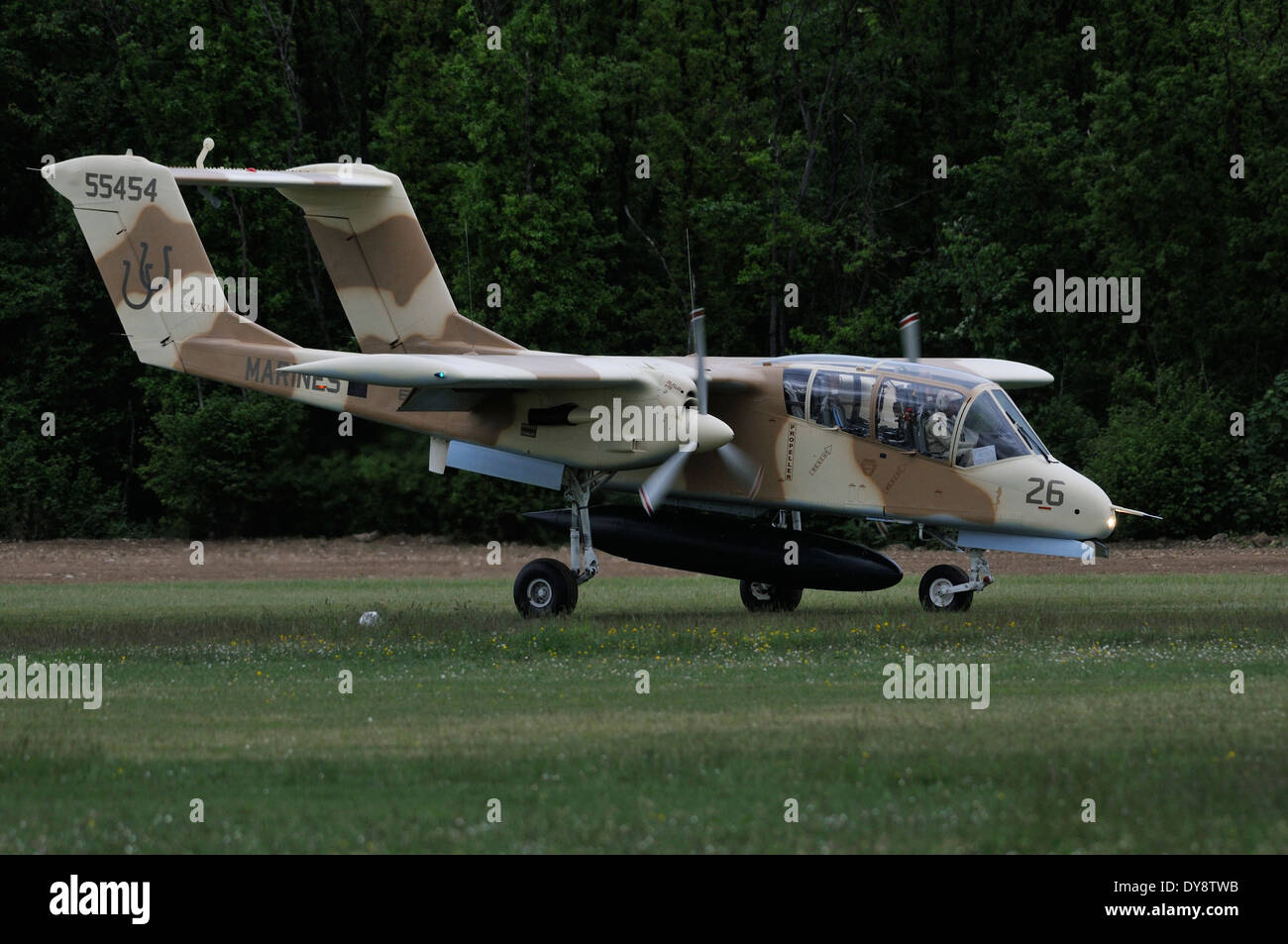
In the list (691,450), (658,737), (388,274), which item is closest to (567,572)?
(691,450)

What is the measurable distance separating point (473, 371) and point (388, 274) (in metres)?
5.57

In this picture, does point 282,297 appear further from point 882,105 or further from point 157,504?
point 882,105

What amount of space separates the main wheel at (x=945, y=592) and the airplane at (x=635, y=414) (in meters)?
0.03

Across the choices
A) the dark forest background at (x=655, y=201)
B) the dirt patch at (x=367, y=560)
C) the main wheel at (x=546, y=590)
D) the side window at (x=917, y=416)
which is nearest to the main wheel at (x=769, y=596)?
the main wheel at (x=546, y=590)

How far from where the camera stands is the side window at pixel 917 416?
23359mm

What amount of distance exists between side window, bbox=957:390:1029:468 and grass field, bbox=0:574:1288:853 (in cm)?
226

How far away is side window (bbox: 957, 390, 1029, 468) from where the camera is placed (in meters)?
23.2

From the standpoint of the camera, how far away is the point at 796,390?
2475 centimetres

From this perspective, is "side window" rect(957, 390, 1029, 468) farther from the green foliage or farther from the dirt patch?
the green foliage

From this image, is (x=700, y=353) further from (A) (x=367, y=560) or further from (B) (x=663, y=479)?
(A) (x=367, y=560)

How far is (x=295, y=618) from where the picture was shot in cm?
2517

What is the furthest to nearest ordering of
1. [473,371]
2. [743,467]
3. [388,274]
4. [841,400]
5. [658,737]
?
[388,274] → [743,467] → [841,400] → [473,371] → [658,737]

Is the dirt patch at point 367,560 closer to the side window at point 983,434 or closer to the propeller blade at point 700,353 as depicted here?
the side window at point 983,434
